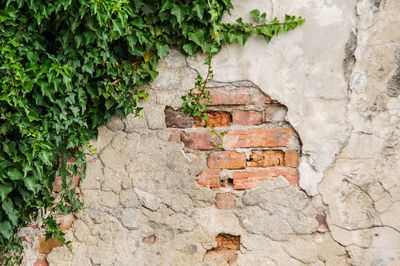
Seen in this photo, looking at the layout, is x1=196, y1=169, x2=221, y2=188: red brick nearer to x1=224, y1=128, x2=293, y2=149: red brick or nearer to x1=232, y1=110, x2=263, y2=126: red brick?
x1=224, y1=128, x2=293, y2=149: red brick

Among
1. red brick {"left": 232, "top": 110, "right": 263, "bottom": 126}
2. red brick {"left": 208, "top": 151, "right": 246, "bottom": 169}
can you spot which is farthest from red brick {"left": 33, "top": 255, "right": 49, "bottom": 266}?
red brick {"left": 232, "top": 110, "right": 263, "bottom": 126}

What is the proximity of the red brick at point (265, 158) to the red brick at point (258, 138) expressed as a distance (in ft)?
0.12

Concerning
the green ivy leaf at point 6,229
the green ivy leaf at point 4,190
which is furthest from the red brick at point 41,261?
the green ivy leaf at point 4,190

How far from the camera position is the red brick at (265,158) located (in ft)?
9.48

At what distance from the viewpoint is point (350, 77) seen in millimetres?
2850

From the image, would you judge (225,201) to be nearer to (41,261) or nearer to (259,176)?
(259,176)

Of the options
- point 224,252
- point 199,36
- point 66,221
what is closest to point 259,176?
point 224,252

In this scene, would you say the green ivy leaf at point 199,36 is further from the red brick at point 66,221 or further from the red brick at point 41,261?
the red brick at point 41,261

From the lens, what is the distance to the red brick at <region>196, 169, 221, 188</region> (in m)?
2.86

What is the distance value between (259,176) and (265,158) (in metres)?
0.10

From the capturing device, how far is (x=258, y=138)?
2.89m

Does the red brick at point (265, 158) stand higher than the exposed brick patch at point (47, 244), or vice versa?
the red brick at point (265, 158)

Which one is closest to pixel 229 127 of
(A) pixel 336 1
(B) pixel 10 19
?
(A) pixel 336 1

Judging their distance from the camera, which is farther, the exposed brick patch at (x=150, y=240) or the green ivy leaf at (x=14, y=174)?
the exposed brick patch at (x=150, y=240)
